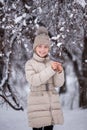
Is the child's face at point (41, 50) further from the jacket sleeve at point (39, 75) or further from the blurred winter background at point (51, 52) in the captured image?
the blurred winter background at point (51, 52)

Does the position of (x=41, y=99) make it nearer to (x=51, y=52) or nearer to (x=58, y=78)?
(x=58, y=78)

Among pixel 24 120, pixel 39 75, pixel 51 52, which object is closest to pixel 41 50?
pixel 39 75

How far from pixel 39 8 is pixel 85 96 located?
766 millimetres

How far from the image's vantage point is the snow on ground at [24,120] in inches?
83.5

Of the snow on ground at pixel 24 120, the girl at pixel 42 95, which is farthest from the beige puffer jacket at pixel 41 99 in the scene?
the snow on ground at pixel 24 120

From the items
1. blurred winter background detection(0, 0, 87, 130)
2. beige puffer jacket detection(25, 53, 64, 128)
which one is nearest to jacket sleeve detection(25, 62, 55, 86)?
beige puffer jacket detection(25, 53, 64, 128)

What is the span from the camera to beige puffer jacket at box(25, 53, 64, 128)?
1683 millimetres

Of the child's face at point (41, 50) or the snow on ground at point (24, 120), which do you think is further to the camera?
the snow on ground at point (24, 120)

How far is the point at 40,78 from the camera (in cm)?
163

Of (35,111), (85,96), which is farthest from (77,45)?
(35,111)

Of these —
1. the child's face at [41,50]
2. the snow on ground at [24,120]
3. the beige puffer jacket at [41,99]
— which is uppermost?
the child's face at [41,50]

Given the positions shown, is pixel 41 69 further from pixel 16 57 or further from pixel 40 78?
pixel 16 57

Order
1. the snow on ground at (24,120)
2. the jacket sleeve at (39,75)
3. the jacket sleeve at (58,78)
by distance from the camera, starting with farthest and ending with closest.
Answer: the snow on ground at (24,120) < the jacket sleeve at (58,78) < the jacket sleeve at (39,75)

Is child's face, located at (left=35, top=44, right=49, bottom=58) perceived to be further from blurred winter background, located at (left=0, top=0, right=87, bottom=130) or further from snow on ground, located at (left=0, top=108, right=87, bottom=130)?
snow on ground, located at (left=0, top=108, right=87, bottom=130)
